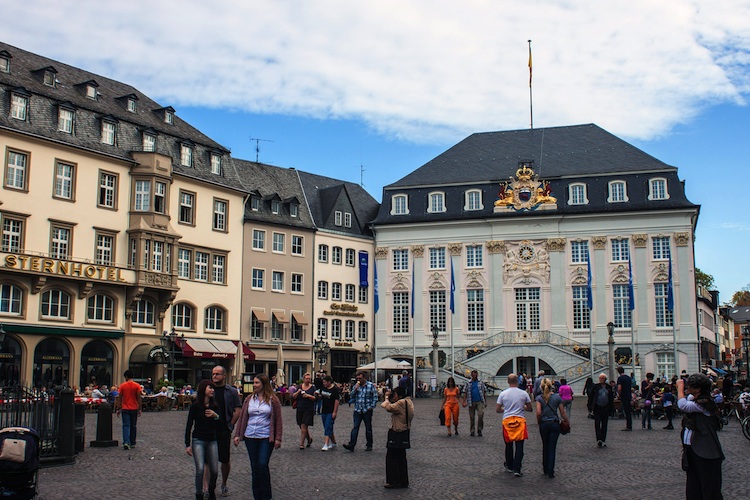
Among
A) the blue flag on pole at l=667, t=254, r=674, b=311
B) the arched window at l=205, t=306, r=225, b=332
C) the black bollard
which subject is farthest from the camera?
the blue flag on pole at l=667, t=254, r=674, b=311

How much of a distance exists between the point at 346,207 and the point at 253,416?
171 feet

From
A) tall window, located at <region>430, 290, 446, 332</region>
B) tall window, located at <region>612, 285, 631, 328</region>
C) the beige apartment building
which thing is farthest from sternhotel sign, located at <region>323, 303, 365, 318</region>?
tall window, located at <region>612, 285, 631, 328</region>

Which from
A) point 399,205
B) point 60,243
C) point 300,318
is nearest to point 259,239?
point 300,318

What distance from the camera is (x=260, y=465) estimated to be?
40.7 feet

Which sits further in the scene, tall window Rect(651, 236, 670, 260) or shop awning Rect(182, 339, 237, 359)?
tall window Rect(651, 236, 670, 260)

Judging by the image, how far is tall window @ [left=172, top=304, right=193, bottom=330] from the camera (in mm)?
51250

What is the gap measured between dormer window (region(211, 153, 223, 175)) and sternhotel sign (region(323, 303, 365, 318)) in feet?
39.9

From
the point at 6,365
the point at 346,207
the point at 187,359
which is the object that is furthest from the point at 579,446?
the point at 346,207

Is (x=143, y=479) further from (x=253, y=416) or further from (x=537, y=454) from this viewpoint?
(x=537, y=454)

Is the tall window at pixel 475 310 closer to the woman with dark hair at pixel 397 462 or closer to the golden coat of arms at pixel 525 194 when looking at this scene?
the golden coat of arms at pixel 525 194

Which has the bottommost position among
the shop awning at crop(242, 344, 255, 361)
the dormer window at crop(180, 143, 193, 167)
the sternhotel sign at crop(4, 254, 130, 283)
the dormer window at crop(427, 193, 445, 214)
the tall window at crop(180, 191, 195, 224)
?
the shop awning at crop(242, 344, 255, 361)

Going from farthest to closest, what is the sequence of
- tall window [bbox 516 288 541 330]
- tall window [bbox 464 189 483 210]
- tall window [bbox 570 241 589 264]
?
tall window [bbox 464 189 483 210]
tall window [bbox 516 288 541 330]
tall window [bbox 570 241 589 264]

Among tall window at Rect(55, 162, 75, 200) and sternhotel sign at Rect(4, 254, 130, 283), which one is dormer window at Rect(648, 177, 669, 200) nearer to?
sternhotel sign at Rect(4, 254, 130, 283)

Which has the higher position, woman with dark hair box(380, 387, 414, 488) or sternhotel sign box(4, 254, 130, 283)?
sternhotel sign box(4, 254, 130, 283)
